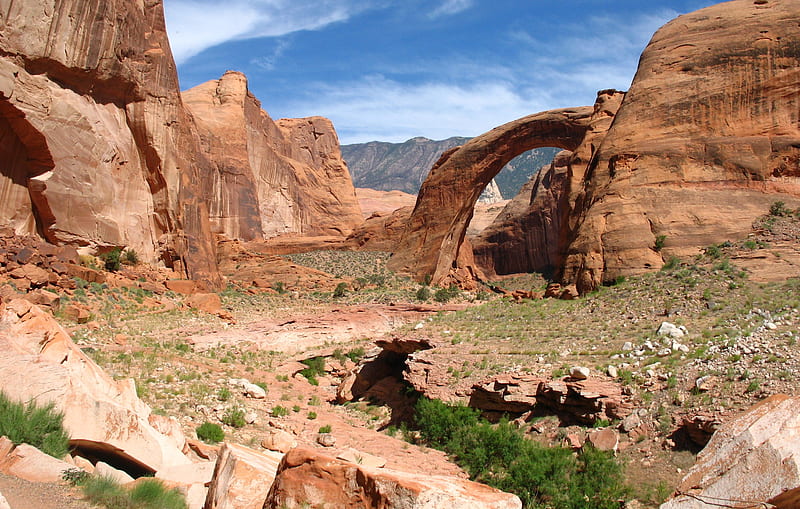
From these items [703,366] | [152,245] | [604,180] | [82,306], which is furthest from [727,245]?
[152,245]

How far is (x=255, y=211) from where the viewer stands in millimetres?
51625

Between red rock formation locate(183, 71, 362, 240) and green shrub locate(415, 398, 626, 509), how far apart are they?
111 ft

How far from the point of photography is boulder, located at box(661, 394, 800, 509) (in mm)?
3904

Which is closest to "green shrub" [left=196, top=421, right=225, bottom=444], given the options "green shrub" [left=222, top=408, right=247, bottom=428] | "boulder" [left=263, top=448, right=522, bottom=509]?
"green shrub" [left=222, top=408, right=247, bottom=428]

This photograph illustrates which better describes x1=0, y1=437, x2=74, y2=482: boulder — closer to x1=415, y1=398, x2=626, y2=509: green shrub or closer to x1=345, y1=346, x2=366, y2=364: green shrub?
x1=415, y1=398, x2=626, y2=509: green shrub

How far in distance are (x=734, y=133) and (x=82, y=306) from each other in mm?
20889

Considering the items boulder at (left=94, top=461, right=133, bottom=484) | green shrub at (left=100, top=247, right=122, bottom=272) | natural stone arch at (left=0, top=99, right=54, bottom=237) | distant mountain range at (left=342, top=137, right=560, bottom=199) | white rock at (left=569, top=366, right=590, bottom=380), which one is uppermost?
distant mountain range at (left=342, top=137, right=560, bottom=199)

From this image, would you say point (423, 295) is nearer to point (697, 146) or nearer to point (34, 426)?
point (697, 146)

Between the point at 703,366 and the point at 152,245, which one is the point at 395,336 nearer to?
the point at 703,366

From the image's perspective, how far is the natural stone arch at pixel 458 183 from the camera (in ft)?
99.7

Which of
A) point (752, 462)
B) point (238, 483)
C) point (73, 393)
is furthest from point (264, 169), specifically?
point (752, 462)

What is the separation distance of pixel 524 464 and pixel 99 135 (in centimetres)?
2102

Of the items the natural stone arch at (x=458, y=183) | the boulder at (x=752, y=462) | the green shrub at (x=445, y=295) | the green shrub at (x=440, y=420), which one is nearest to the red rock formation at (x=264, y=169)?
the natural stone arch at (x=458, y=183)

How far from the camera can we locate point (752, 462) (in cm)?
423
